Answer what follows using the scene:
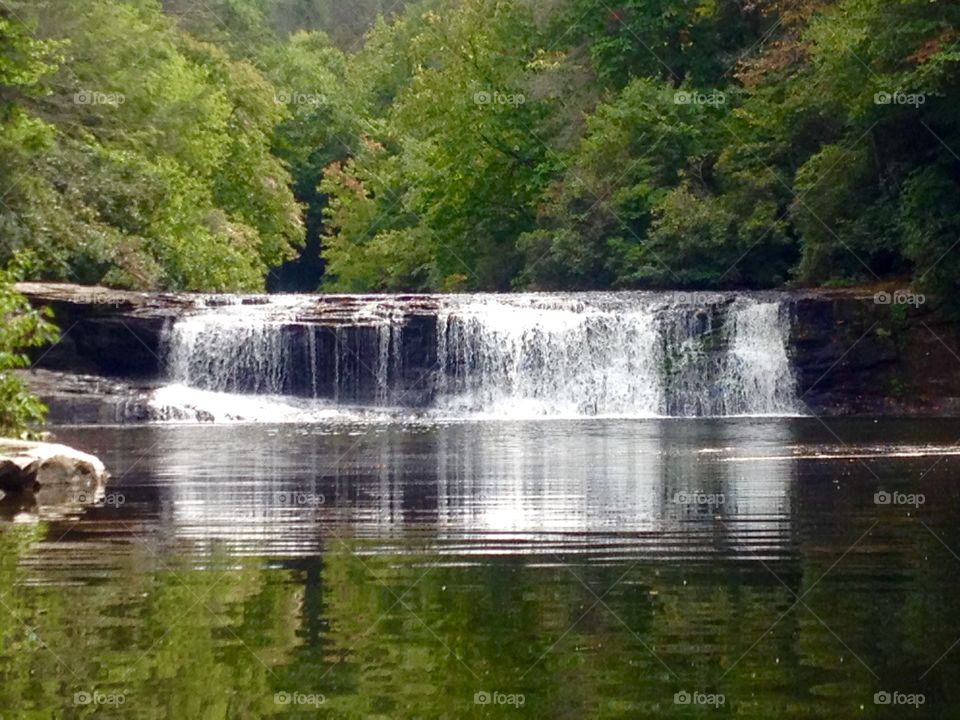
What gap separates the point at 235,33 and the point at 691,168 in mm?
28927

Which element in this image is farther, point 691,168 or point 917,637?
point 691,168

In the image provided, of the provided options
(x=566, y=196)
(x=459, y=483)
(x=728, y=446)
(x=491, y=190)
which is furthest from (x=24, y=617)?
(x=491, y=190)

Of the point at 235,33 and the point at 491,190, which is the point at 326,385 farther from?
the point at 235,33

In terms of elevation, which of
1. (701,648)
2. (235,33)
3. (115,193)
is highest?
(235,33)

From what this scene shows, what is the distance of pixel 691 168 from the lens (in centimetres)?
4666

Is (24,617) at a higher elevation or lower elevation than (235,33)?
lower
